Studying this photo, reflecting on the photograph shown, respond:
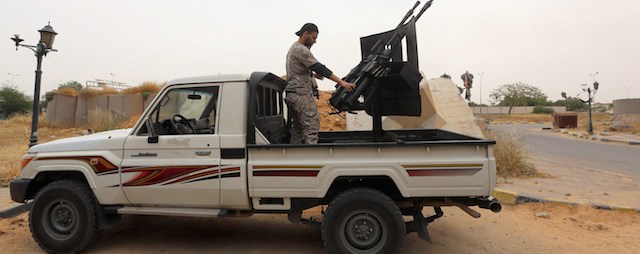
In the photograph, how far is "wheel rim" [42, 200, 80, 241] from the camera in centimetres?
424

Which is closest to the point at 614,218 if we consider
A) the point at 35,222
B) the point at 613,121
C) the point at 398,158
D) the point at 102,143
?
the point at 398,158

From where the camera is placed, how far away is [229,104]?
4.11 metres

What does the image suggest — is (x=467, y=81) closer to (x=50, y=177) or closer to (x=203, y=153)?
(x=203, y=153)

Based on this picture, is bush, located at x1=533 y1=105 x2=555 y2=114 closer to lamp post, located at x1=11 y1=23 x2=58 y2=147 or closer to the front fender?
lamp post, located at x1=11 y1=23 x2=58 y2=147

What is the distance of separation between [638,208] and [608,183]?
9.03 ft

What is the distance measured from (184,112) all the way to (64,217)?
1694 mm

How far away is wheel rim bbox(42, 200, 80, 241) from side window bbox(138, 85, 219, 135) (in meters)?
1.14

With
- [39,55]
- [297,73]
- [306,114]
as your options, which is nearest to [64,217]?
[306,114]

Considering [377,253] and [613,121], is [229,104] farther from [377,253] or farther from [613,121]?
[613,121]

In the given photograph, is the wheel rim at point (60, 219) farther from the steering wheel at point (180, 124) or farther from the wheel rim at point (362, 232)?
the wheel rim at point (362, 232)

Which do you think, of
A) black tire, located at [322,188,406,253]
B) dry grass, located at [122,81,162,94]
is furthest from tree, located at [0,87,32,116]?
black tire, located at [322,188,406,253]

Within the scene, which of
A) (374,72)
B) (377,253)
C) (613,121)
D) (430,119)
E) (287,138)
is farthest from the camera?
(613,121)

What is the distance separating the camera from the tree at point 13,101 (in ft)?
170

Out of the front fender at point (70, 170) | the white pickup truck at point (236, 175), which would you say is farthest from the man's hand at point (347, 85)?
the front fender at point (70, 170)
